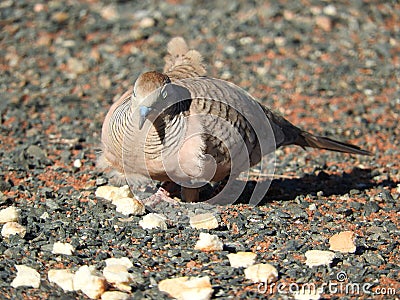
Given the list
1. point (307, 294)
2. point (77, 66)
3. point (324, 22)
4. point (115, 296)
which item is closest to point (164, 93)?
point (115, 296)

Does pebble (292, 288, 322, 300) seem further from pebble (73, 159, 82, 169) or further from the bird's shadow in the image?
pebble (73, 159, 82, 169)

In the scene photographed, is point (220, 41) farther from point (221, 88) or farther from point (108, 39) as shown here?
point (221, 88)

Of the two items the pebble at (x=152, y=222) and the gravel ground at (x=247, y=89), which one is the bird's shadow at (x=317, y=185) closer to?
the gravel ground at (x=247, y=89)

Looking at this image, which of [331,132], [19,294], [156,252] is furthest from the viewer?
[331,132]

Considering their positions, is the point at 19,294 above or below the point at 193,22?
below

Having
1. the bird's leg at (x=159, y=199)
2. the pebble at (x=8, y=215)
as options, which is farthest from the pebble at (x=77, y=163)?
the pebble at (x=8, y=215)

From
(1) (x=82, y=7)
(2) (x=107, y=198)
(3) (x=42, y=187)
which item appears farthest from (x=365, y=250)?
(1) (x=82, y=7)

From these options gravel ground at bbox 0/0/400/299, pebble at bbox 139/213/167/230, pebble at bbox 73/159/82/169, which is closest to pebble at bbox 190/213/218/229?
gravel ground at bbox 0/0/400/299
